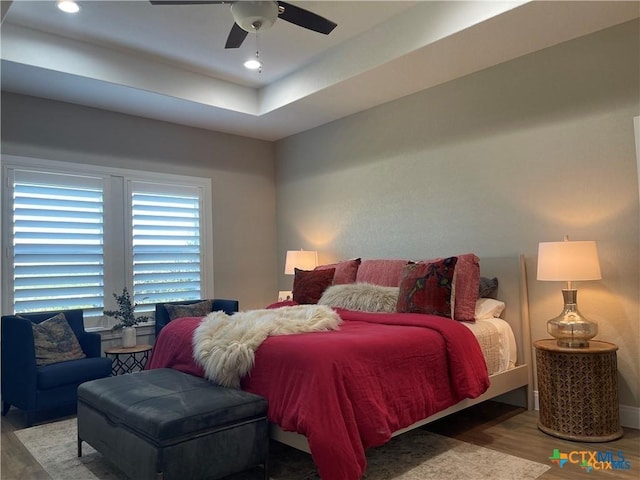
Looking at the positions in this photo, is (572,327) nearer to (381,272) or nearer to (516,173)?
(516,173)

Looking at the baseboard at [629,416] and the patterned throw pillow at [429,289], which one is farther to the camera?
the patterned throw pillow at [429,289]

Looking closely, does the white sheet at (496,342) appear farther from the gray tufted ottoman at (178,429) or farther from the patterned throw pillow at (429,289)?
the gray tufted ottoman at (178,429)

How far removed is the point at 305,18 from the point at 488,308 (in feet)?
8.13

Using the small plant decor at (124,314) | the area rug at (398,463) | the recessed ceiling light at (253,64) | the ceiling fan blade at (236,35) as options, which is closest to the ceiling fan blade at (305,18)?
the ceiling fan blade at (236,35)

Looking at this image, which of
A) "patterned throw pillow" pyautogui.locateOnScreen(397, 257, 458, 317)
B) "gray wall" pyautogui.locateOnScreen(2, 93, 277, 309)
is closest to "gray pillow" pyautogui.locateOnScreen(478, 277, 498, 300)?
"patterned throw pillow" pyautogui.locateOnScreen(397, 257, 458, 317)

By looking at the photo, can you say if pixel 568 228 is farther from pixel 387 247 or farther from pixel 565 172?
pixel 387 247

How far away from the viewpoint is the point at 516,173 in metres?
3.91

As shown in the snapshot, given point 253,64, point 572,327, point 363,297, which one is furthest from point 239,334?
point 253,64

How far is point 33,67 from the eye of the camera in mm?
3855

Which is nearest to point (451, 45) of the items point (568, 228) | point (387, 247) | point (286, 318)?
point (568, 228)

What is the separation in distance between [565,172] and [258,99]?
3.13 metres

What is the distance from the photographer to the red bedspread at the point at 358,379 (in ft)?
7.54

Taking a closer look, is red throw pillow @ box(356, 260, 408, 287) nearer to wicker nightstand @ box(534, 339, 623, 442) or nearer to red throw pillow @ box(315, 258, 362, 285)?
red throw pillow @ box(315, 258, 362, 285)

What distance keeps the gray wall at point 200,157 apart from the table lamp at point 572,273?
3.67 m
